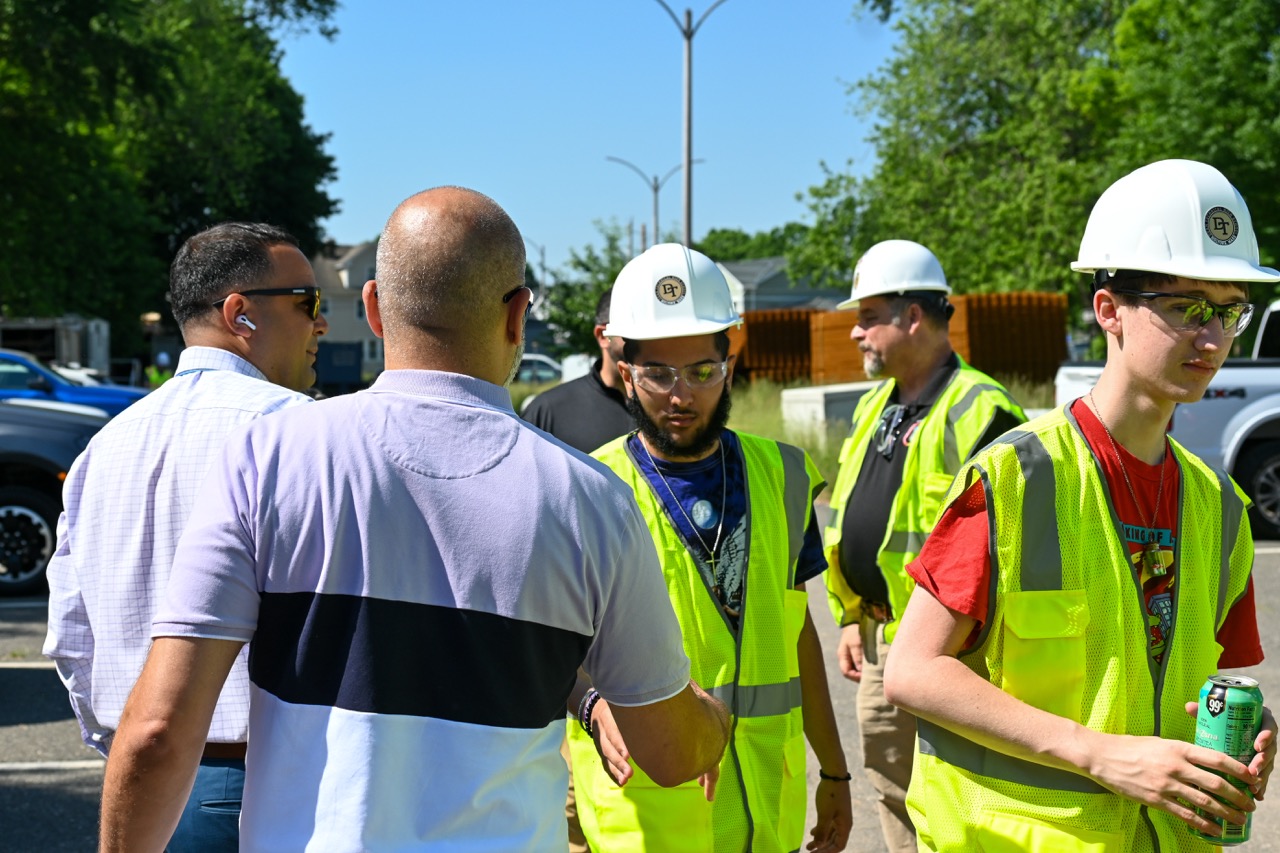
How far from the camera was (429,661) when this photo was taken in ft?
5.97

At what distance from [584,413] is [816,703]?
218 centimetres

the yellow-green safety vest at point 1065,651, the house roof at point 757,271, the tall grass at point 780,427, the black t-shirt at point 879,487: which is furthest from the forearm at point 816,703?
the house roof at point 757,271

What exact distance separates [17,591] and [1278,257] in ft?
74.7

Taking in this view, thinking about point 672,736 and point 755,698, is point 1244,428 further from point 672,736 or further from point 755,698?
point 672,736

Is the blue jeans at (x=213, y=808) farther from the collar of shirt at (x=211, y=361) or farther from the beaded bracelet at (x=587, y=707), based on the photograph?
the collar of shirt at (x=211, y=361)

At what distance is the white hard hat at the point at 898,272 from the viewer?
4609 millimetres

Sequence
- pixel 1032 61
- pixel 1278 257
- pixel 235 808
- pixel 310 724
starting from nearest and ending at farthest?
pixel 310 724, pixel 235 808, pixel 1278 257, pixel 1032 61

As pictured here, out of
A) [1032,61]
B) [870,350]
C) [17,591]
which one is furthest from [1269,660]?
[1032,61]

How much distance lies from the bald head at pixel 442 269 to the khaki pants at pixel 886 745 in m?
2.74

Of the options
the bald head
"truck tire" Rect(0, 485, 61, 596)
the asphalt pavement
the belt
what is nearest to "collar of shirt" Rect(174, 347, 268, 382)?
the belt

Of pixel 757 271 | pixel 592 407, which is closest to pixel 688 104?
pixel 592 407

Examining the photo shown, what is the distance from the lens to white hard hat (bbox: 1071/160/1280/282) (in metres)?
2.42

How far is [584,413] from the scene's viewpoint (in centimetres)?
533

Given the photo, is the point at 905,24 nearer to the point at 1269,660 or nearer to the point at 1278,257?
the point at 1278,257
